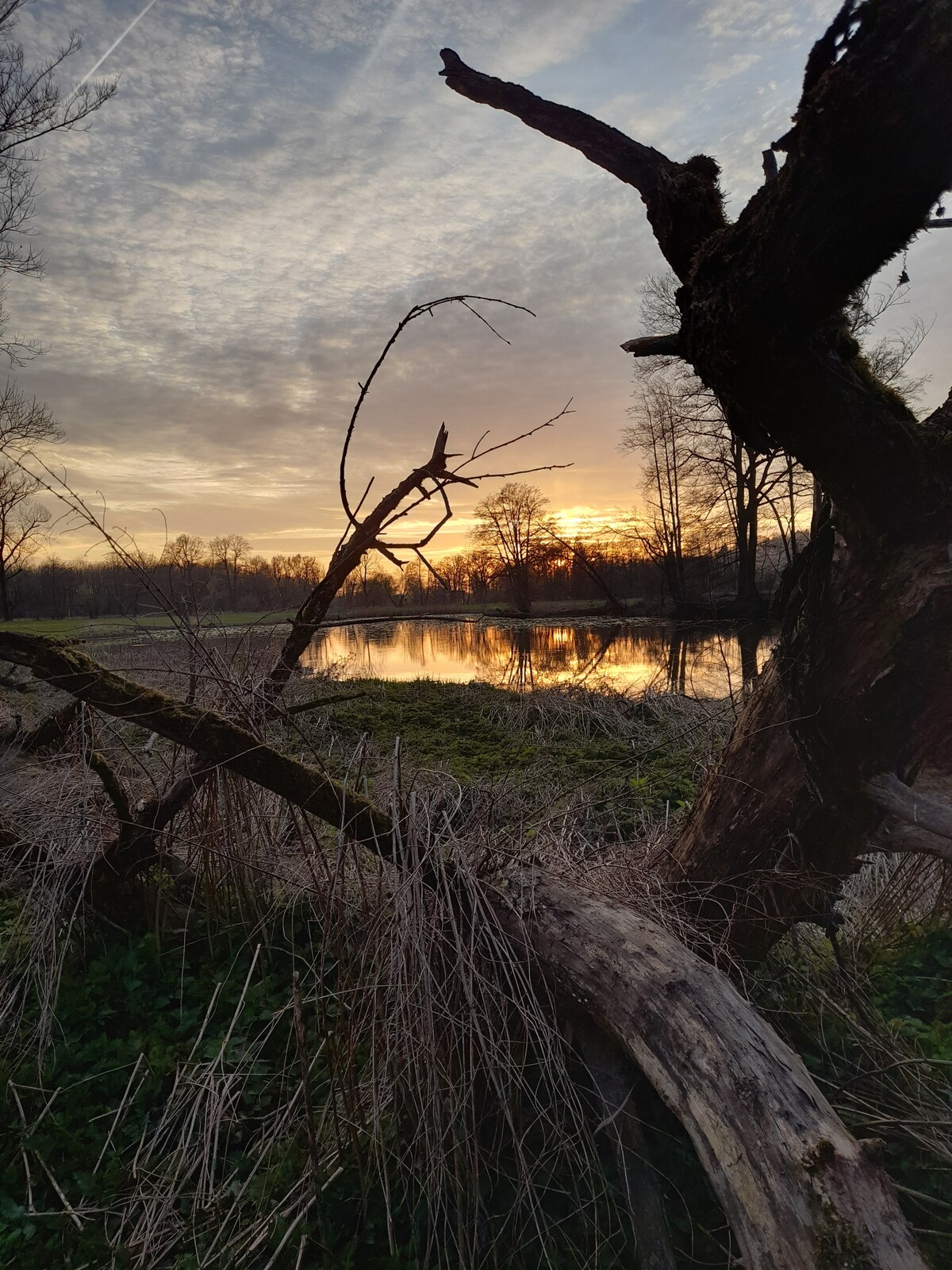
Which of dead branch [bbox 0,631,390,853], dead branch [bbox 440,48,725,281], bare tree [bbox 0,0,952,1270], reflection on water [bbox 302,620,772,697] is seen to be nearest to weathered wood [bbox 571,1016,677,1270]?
bare tree [bbox 0,0,952,1270]

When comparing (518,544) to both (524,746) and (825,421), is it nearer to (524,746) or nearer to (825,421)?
(825,421)

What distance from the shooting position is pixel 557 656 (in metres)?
19.9

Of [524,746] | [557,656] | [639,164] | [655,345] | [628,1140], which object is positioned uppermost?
[639,164]

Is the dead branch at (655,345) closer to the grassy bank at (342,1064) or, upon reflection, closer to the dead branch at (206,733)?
the grassy bank at (342,1064)

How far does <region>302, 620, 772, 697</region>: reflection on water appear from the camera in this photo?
45.3 feet

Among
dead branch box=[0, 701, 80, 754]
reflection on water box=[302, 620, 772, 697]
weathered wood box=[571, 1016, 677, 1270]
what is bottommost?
reflection on water box=[302, 620, 772, 697]

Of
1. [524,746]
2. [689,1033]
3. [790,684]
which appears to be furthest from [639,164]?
[524,746]

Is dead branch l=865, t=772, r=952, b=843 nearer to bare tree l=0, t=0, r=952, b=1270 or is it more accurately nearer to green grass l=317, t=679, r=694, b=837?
bare tree l=0, t=0, r=952, b=1270

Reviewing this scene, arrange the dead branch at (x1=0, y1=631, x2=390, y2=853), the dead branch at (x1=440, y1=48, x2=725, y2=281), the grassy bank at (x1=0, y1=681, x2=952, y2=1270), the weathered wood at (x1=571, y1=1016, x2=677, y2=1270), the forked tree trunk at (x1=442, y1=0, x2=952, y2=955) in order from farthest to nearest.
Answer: the dead branch at (x1=0, y1=631, x2=390, y2=853) < the dead branch at (x1=440, y1=48, x2=725, y2=281) < the grassy bank at (x1=0, y1=681, x2=952, y2=1270) < the weathered wood at (x1=571, y1=1016, x2=677, y2=1270) < the forked tree trunk at (x1=442, y1=0, x2=952, y2=955)

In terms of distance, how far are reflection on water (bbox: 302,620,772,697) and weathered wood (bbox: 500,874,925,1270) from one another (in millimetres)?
2681

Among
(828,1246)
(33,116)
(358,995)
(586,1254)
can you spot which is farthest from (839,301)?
(33,116)

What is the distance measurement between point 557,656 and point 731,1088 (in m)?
18.3

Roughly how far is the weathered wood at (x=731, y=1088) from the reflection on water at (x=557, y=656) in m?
2.68

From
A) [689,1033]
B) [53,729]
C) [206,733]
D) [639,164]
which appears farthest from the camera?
[53,729]
